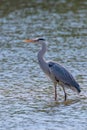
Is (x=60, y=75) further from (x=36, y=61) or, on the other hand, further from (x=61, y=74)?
(x=36, y=61)

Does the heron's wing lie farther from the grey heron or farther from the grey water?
the grey water

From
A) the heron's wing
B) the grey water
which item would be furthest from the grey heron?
→ the grey water

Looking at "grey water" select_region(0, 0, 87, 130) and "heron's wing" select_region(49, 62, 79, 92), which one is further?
"heron's wing" select_region(49, 62, 79, 92)

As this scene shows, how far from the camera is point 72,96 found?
1430 centimetres

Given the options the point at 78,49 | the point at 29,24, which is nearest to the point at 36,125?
the point at 78,49

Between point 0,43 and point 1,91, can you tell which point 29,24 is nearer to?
point 0,43

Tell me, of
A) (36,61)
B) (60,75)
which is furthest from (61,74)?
(36,61)

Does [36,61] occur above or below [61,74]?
below

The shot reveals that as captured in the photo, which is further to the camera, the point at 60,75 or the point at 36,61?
the point at 36,61

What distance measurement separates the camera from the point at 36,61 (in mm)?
18094

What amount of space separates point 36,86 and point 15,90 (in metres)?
0.59

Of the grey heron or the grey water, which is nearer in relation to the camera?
the grey water

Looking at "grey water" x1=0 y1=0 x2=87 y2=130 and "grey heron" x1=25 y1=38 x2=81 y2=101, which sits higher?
"grey heron" x1=25 y1=38 x2=81 y2=101

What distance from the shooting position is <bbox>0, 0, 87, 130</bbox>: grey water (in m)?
12.2
